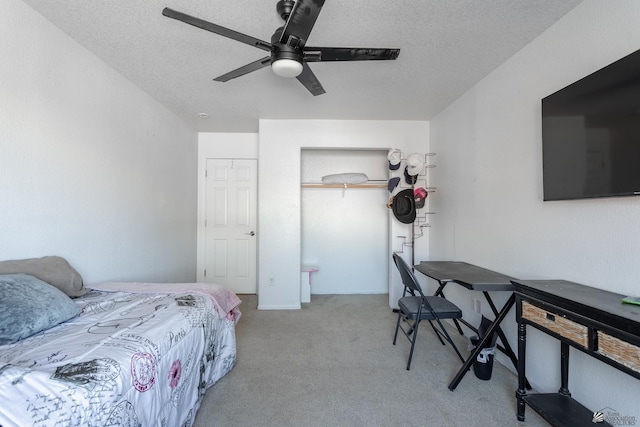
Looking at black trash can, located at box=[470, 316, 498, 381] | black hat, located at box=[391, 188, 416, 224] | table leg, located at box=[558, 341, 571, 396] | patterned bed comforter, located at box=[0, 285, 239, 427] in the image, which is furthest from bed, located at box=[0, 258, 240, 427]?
black hat, located at box=[391, 188, 416, 224]

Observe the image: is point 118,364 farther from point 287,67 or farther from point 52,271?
point 287,67

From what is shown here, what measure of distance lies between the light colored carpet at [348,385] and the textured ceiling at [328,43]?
8.18 ft

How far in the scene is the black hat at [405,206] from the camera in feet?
11.0

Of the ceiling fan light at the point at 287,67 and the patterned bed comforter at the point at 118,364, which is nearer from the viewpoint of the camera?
the patterned bed comforter at the point at 118,364

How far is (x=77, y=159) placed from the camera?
2078 mm

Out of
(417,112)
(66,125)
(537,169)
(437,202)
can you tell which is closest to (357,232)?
(437,202)

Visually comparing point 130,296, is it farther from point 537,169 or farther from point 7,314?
point 537,169

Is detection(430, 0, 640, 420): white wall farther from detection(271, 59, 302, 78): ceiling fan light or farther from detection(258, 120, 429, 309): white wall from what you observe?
detection(271, 59, 302, 78): ceiling fan light

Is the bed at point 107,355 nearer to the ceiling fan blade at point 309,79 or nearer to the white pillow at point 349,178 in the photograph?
the ceiling fan blade at point 309,79

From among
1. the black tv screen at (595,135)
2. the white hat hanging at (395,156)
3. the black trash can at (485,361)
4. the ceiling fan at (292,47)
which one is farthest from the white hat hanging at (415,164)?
the black trash can at (485,361)

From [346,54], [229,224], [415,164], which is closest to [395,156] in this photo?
[415,164]

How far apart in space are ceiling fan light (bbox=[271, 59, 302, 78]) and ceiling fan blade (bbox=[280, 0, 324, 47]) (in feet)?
0.30

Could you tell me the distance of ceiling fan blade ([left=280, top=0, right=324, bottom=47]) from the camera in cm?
125

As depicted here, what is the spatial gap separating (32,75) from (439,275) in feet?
10.2
